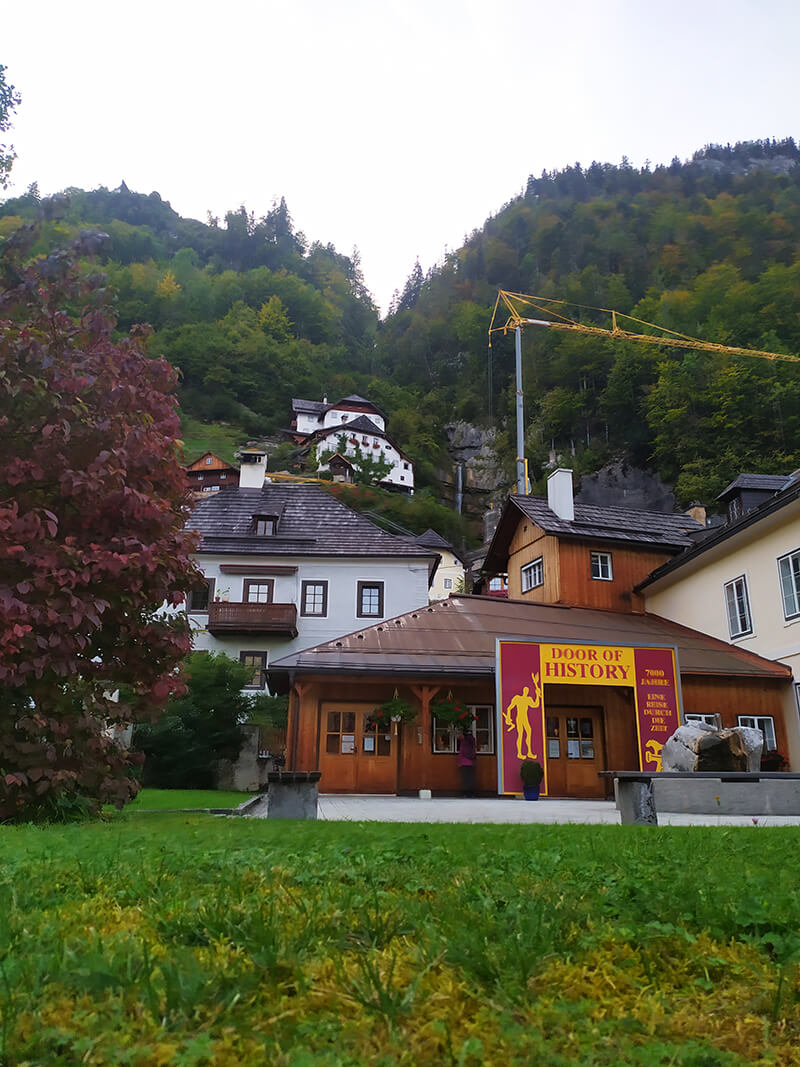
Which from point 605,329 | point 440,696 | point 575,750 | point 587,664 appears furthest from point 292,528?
point 605,329

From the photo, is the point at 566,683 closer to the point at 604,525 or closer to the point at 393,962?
the point at 604,525

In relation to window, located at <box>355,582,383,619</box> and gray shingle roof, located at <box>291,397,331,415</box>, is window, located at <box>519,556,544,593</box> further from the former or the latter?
gray shingle roof, located at <box>291,397,331,415</box>

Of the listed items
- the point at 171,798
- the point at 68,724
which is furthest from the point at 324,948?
the point at 171,798

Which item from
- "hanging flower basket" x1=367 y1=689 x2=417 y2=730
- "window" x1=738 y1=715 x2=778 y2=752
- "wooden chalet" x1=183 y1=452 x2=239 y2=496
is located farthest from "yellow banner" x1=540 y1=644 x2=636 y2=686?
"wooden chalet" x1=183 y1=452 x2=239 y2=496

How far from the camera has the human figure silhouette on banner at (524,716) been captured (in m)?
17.5

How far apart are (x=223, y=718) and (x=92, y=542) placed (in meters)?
18.3

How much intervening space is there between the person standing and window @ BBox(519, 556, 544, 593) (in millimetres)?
9632

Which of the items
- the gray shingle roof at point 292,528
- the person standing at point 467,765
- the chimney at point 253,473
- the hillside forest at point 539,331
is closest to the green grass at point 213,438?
the hillside forest at point 539,331

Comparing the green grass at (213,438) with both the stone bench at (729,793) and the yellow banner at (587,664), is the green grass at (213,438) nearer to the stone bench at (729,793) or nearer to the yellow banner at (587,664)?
the yellow banner at (587,664)

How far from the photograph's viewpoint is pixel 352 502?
61.5 meters

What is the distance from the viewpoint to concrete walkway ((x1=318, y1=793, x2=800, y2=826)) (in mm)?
10945

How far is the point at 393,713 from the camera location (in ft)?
60.8

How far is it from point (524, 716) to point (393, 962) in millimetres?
15486

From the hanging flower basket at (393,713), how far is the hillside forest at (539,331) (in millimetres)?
47331
